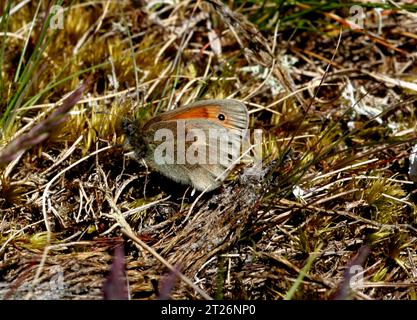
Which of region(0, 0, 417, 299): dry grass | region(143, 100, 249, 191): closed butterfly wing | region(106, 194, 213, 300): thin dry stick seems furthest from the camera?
region(143, 100, 249, 191): closed butterfly wing

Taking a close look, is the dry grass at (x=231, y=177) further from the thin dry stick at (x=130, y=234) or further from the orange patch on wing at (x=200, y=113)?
the orange patch on wing at (x=200, y=113)

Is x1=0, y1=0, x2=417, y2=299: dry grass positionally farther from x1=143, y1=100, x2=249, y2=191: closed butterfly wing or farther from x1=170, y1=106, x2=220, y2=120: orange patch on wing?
x1=170, y1=106, x2=220, y2=120: orange patch on wing

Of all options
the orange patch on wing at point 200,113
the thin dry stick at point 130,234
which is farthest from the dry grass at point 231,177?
the orange patch on wing at point 200,113

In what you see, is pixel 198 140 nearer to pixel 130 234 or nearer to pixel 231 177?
pixel 231 177

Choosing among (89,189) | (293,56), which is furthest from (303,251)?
(293,56)

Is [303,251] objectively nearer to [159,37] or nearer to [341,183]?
[341,183]

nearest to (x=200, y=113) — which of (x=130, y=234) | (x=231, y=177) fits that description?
(x=231, y=177)

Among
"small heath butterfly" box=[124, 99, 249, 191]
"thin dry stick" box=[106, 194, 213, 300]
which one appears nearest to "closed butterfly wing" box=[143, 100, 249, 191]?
"small heath butterfly" box=[124, 99, 249, 191]
